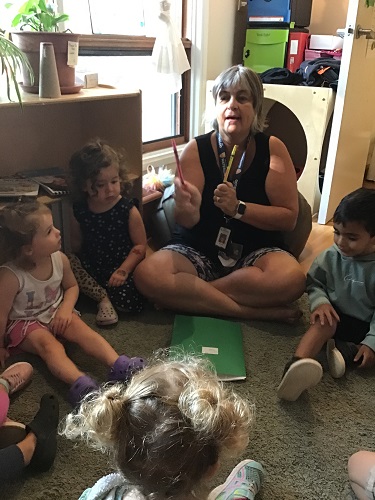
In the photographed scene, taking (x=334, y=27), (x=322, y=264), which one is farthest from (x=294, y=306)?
(x=334, y=27)

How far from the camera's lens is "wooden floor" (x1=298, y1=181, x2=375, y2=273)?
2.34 m

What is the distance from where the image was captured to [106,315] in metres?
1.74

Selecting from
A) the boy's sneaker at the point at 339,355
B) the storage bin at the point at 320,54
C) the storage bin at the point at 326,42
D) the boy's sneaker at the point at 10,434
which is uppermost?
the storage bin at the point at 326,42

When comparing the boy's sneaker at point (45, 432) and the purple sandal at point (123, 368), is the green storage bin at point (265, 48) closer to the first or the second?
the purple sandal at point (123, 368)

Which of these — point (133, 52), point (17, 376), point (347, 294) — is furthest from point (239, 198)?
point (133, 52)

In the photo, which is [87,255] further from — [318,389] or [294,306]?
[318,389]

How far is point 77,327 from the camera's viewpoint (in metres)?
1.53

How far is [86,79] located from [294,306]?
1179 millimetres

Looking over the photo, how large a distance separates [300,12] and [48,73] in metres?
1.93

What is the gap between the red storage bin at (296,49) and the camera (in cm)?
295

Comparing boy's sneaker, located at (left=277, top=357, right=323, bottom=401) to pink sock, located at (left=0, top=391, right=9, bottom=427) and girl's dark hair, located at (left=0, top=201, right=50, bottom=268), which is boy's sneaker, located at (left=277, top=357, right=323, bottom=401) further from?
girl's dark hair, located at (left=0, top=201, right=50, bottom=268)

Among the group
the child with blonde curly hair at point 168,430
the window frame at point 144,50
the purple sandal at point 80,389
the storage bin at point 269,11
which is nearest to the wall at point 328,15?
the storage bin at point 269,11

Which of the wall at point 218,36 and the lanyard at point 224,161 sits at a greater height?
the wall at point 218,36

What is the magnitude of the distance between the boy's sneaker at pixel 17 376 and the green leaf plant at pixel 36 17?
43.6 inches
